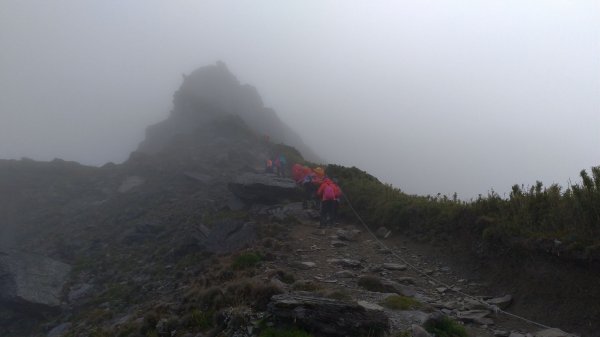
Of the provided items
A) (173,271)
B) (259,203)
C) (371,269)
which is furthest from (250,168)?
(371,269)

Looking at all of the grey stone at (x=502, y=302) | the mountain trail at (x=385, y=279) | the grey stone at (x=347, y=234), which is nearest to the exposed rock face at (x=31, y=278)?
the mountain trail at (x=385, y=279)

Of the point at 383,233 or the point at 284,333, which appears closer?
the point at 284,333

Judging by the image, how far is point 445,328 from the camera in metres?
7.76

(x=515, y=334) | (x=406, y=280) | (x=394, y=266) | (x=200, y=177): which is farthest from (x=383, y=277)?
(x=200, y=177)

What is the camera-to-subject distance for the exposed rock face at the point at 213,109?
2336 inches

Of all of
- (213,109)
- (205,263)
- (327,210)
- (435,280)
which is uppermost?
(213,109)

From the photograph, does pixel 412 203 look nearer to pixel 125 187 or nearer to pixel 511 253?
pixel 511 253

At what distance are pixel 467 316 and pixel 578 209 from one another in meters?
3.88

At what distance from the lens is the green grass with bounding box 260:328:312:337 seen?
741 cm

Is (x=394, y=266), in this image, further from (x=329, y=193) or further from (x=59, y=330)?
(x=59, y=330)

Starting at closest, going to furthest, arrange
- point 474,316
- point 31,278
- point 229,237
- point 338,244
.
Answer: point 474,316 → point 338,244 → point 229,237 → point 31,278

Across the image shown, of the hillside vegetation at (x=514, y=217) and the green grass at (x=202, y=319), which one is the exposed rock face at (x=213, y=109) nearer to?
the hillside vegetation at (x=514, y=217)

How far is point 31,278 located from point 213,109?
41614mm

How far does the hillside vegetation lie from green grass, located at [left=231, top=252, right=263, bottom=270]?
595cm
